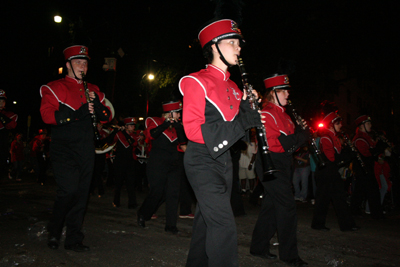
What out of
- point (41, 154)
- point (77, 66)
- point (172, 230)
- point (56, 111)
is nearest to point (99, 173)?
point (41, 154)

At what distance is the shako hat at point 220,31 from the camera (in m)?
3.31

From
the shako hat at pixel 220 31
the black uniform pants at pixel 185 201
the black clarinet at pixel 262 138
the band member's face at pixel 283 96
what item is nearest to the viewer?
the black clarinet at pixel 262 138

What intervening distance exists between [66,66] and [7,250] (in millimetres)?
2644

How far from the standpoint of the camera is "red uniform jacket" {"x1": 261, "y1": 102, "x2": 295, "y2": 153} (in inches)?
185

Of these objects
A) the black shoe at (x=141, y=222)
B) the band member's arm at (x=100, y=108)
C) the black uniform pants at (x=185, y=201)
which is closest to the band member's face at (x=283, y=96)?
the band member's arm at (x=100, y=108)

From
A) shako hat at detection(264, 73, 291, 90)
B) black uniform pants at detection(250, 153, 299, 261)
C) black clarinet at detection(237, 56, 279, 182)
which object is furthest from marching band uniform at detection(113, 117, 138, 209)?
black clarinet at detection(237, 56, 279, 182)

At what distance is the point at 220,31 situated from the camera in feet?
10.8

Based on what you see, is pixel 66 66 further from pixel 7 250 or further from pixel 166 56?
pixel 166 56

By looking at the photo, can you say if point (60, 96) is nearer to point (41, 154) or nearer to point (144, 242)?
point (144, 242)

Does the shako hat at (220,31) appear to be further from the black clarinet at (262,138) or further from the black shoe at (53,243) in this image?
the black shoe at (53,243)

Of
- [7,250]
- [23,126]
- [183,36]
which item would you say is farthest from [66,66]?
[23,126]

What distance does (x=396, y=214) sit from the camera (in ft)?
31.7

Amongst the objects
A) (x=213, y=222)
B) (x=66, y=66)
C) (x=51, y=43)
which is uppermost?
(x=51, y=43)

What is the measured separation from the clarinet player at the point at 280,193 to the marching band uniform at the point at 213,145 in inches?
63.1
